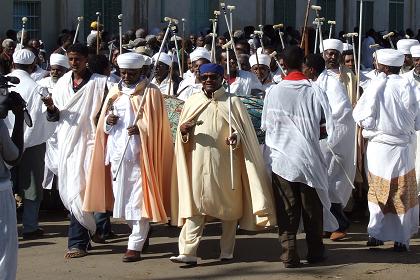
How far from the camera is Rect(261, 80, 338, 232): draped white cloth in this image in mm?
9367

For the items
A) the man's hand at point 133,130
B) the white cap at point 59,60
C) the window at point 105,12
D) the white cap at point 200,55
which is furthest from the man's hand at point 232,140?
the window at point 105,12

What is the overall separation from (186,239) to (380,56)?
2430mm

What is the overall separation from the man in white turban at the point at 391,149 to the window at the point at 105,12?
49.0 ft

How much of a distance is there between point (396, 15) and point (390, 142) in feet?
88.4

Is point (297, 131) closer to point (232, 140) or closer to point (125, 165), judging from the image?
point (232, 140)

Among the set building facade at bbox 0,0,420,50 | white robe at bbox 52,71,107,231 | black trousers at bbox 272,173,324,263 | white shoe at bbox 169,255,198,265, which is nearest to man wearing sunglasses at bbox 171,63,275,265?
white shoe at bbox 169,255,198,265

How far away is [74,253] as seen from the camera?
9977 mm

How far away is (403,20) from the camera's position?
37.0 m

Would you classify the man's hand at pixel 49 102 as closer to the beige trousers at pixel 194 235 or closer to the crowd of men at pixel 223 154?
the crowd of men at pixel 223 154

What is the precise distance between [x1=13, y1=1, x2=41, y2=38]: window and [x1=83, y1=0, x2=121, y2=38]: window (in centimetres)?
106

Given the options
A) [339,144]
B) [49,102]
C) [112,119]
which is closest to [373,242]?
[339,144]

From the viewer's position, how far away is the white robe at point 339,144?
35.0 ft

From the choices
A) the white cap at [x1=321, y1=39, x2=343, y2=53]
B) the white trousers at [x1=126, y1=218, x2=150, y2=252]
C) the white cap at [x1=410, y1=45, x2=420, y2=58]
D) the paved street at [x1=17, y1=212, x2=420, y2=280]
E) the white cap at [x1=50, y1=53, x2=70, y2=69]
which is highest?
the white cap at [x1=321, y1=39, x2=343, y2=53]

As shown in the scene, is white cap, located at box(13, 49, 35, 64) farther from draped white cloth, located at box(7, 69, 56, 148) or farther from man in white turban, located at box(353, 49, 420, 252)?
man in white turban, located at box(353, 49, 420, 252)
